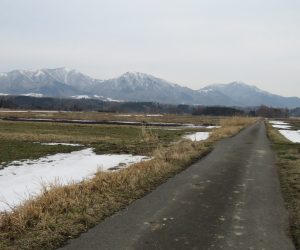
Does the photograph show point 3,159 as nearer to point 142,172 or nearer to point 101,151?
point 101,151

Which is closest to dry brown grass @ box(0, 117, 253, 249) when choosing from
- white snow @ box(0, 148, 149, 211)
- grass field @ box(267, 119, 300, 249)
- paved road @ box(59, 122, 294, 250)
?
paved road @ box(59, 122, 294, 250)

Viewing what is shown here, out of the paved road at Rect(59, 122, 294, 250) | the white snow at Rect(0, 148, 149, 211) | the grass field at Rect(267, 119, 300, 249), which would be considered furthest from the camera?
the white snow at Rect(0, 148, 149, 211)

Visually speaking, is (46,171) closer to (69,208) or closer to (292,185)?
(69,208)

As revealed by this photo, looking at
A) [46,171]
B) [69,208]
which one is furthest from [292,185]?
[46,171]

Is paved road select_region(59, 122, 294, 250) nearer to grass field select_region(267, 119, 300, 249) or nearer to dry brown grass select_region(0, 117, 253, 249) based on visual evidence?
grass field select_region(267, 119, 300, 249)

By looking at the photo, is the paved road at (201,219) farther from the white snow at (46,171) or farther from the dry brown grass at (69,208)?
the white snow at (46,171)

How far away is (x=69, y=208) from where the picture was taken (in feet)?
31.0

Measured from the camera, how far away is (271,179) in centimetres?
1489

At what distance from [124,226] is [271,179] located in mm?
7942

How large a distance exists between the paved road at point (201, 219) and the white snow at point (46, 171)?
309cm

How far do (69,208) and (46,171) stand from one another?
844 centimetres

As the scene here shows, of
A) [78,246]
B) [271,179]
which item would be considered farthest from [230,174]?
[78,246]

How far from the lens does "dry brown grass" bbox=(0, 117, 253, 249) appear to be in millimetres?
7633

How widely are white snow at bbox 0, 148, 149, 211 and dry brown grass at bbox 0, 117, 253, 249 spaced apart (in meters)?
1.20
